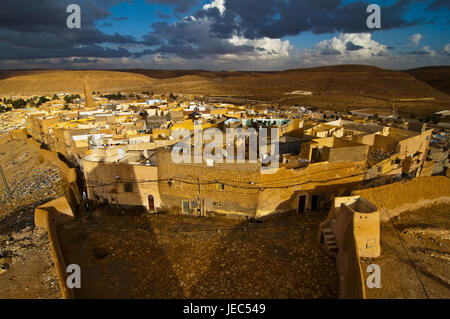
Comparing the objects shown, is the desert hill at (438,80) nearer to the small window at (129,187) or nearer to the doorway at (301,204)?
the doorway at (301,204)

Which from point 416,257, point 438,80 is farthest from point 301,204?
point 438,80

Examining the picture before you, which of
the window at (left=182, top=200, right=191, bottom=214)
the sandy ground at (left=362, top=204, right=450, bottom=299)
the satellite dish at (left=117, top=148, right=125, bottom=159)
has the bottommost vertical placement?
the sandy ground at (left=362, top=204, right=450, bottom=299)

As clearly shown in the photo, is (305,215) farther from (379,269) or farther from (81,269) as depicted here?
(81,269)

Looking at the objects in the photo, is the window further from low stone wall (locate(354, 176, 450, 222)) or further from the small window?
low stone wall (locate(354, 176, 450, 222))

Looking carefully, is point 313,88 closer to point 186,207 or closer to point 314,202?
point 314,202

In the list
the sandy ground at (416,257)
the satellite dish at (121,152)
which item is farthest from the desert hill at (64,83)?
the sandy ground at (416,257)

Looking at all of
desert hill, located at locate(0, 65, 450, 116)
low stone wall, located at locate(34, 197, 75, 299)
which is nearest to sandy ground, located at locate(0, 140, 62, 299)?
low stone wall, located at locate(34, 197, 75, 299)
